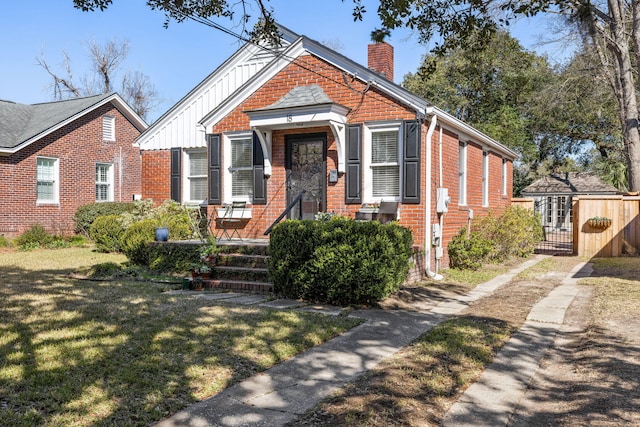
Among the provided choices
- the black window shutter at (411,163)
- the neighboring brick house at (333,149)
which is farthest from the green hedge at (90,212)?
the black window shutter at (411,163)

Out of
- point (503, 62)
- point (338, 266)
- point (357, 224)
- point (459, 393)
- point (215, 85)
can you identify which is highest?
point (503, 62)

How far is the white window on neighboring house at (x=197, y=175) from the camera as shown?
1444 cm

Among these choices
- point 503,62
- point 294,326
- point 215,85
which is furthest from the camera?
point 503,62

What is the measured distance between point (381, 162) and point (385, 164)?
0.14 metres

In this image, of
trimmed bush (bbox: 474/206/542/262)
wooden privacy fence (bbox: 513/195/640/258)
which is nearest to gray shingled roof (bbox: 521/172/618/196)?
wooden privacy fence (bbox: 513/195/640/258)

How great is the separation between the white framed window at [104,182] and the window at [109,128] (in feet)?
3.80

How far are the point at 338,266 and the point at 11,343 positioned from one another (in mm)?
4252

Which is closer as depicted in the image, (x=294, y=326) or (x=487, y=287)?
(x=294, y=326)

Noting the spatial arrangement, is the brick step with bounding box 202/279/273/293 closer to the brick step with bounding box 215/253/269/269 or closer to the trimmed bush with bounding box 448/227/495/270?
the brick step with bounding box 215/253/269/269

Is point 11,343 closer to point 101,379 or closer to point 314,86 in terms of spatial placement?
point 101,379

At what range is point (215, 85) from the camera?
1541 cm

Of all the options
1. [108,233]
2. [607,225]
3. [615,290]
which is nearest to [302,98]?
[615,290]

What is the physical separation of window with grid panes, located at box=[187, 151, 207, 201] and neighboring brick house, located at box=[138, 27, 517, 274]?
3 cm

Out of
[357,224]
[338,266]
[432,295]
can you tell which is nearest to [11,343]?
[338,266]
